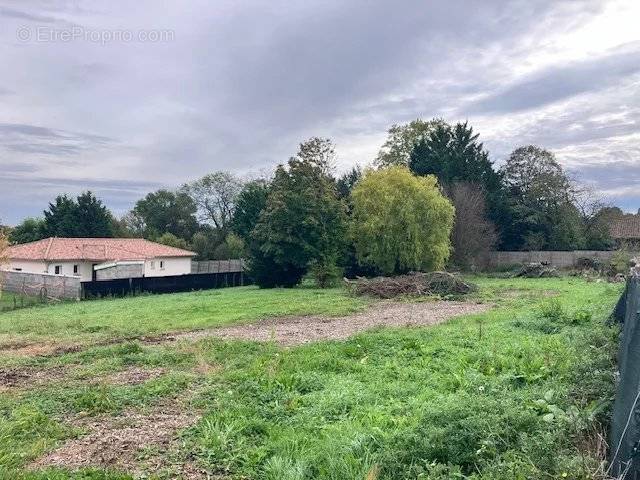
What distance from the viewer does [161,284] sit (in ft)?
92.7

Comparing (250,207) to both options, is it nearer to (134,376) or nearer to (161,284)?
(161,284)

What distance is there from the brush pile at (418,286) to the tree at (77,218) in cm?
2919

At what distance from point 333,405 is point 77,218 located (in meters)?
40.8

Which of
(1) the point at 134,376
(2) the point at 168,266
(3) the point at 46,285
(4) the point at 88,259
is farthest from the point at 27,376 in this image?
(2) the point at 168,266

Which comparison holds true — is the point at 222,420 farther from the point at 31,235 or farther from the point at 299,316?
the point at 31,235

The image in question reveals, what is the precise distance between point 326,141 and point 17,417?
2374 centimetres

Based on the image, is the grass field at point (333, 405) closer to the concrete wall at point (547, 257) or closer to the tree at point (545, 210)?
the concrete wall at point (547, 257)

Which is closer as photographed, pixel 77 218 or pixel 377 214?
pixel 377 214

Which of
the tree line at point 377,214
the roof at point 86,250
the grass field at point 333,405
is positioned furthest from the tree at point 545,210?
the grass field at point 333,405

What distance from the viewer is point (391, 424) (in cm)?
447

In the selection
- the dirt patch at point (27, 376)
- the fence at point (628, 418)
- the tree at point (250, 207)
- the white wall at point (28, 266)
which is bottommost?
the dirt patch at point (27, 376)

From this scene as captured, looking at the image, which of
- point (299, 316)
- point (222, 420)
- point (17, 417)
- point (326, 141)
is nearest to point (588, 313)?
point (299, 316)

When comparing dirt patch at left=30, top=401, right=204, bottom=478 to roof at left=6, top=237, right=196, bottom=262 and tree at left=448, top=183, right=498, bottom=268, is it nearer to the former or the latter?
tree at left=448, top=183, right=498, bottom=268

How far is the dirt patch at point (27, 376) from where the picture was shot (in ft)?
22.1
